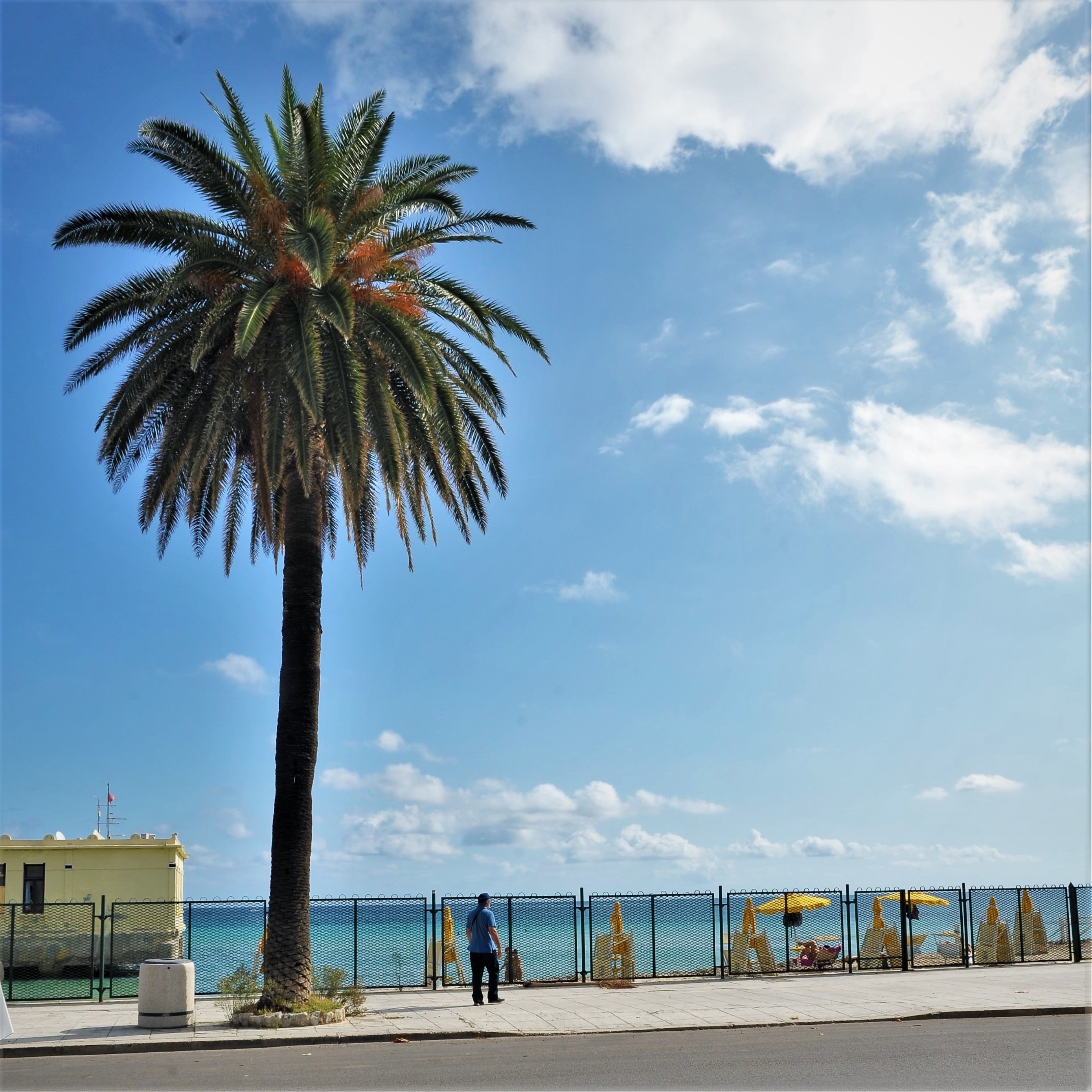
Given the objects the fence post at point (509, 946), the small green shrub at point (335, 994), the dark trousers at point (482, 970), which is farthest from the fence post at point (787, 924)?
the small green shrub at point (335, 994)

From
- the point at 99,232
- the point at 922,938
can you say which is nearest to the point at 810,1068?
the point at 99,232

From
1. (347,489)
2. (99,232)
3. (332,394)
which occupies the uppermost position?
(99,232)

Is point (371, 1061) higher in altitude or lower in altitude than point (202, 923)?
higher

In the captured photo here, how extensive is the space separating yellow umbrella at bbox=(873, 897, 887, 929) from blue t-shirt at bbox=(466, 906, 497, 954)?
11606 millimetres

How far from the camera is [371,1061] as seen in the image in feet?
48.7

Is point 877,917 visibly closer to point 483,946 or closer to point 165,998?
point 483,946

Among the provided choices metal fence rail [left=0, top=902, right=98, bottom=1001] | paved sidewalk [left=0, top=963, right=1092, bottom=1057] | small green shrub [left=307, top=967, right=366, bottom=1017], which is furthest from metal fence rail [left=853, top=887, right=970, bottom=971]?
metal fence rail [left=0, top=902, right=98, bottom=1001]

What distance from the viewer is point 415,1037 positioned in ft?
55.7

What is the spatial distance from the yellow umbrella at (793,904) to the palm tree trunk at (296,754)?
12849 mm

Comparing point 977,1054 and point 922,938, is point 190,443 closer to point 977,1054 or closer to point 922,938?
point 977,1054

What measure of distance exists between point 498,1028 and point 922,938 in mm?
17975

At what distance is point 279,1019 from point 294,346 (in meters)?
10.4

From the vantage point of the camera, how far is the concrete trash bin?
700 inches

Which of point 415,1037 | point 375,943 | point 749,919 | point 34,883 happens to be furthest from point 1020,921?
point 375,943
